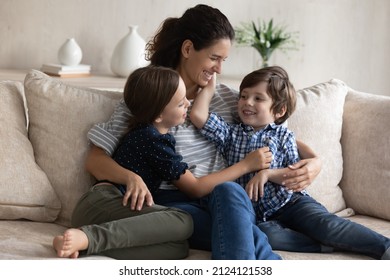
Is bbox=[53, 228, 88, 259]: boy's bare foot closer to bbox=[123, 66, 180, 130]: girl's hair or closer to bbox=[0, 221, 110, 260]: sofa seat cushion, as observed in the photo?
bbox=[0, 221, 110, 260]: sofa seat cushion

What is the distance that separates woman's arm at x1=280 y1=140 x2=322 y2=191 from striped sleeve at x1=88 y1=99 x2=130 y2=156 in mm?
563

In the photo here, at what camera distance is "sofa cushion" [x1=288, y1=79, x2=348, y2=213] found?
2645 mm

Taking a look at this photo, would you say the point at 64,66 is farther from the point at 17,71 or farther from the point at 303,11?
the point at 303,11

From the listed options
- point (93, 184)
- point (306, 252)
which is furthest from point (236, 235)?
point (93, 184)

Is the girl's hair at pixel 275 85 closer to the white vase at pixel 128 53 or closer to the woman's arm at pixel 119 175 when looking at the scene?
the woman's arm at pixel 119 175

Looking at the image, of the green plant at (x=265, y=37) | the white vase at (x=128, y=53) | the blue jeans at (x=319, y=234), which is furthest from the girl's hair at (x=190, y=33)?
the green plant at (x=265, y=37)

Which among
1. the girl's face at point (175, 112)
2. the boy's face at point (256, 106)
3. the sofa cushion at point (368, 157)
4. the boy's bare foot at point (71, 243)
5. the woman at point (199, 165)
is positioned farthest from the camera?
the sofa cushion at point (368, 157)

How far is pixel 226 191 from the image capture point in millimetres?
2176

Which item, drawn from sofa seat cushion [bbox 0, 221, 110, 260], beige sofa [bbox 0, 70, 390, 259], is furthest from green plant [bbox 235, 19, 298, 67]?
sofa seat cushion [bbox 0, 221, 110, 260]

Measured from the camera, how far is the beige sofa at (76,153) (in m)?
2.33

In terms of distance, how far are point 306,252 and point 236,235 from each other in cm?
34

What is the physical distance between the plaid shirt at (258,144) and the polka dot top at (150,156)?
0.20m

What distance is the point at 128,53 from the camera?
164 inches
